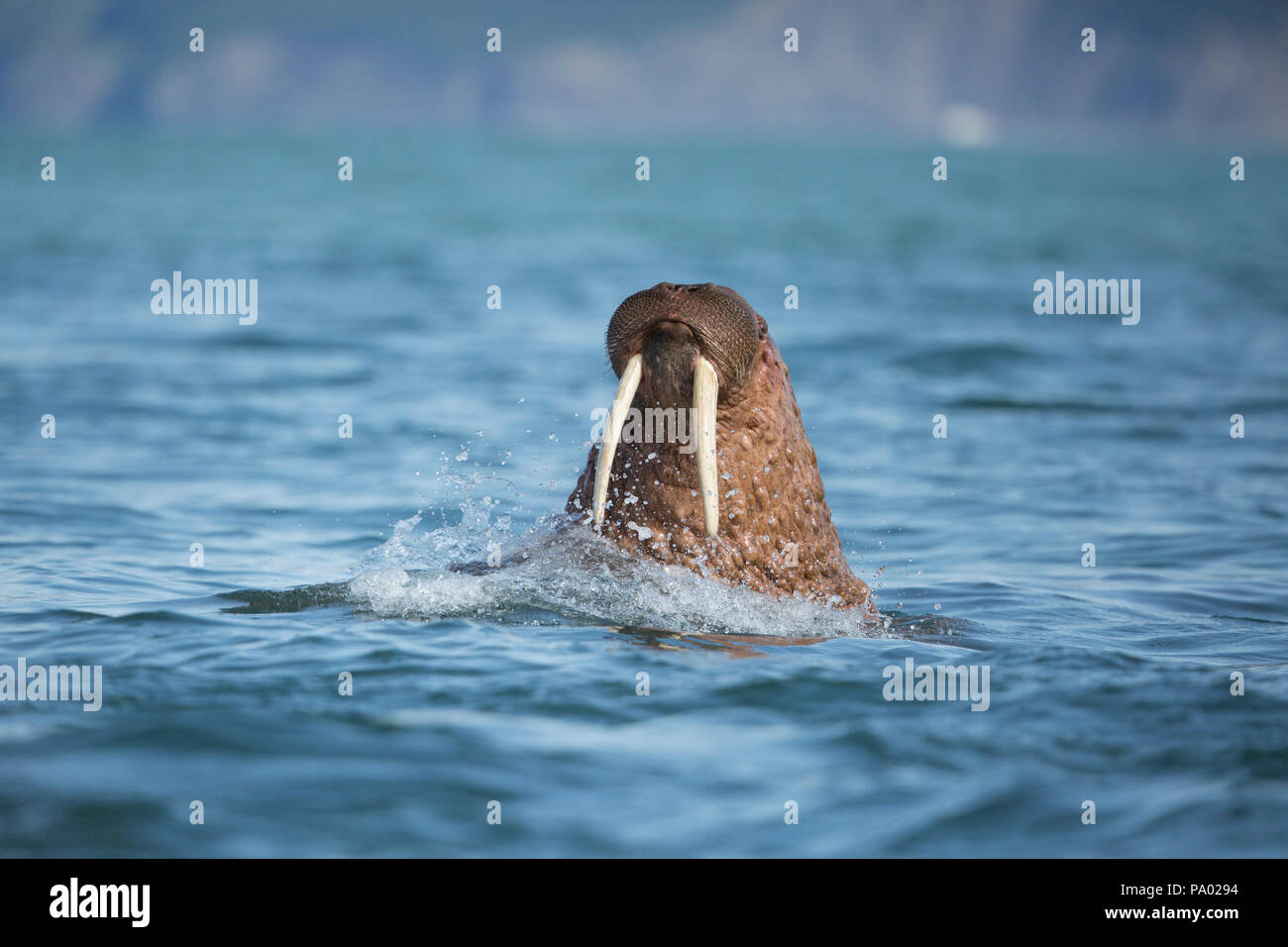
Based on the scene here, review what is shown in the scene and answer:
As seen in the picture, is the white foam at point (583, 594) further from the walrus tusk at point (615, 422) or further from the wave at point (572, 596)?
the walrus tusk at point (615, 422)

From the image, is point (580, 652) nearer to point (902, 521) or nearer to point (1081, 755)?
point (1081, 755)

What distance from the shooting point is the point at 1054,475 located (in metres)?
12.2

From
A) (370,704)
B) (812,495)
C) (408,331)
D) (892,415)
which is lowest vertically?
(370,704)

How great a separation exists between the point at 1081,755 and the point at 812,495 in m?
1.91

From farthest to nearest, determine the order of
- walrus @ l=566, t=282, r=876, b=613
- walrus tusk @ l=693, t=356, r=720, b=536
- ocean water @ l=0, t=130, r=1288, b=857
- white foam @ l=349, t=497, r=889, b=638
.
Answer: white foam @ l=349, t=497, r=889, b=638, walrus @ l=566, t=282, r=876, b=613, walrus tusk @ l=693, t=356, r=720, b=536, ocean water @ l=0, t=130, r=1288, b=857

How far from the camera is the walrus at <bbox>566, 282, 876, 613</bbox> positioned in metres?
5.60

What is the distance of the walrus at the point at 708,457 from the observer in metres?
5.60

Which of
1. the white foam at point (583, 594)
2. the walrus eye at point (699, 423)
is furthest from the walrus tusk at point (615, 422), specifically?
the white foam at point (583, 594)

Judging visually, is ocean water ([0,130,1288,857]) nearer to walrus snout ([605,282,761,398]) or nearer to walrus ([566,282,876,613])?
walrus ([566,282,876,613])

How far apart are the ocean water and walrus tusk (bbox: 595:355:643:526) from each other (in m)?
0.39

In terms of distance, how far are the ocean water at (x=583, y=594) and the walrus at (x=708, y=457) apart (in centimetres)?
16

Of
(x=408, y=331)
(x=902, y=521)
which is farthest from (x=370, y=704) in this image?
(x=408, y=331)

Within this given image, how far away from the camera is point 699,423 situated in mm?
5496

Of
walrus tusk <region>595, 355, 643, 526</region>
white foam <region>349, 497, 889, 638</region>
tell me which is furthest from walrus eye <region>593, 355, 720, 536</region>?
white foam <region>349, 497, 889, 638</region>
